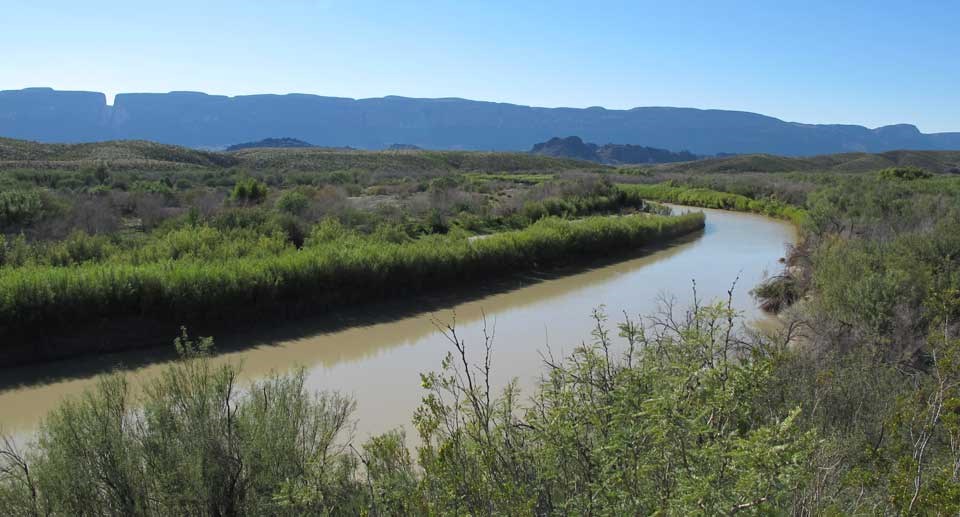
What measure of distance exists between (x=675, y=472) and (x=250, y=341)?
40.7 feet

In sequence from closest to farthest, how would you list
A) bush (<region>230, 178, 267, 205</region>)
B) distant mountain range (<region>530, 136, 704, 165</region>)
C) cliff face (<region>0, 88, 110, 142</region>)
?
bush (<region>230, 178, 267, 205</region>) → cliff face (<region>0, 88, 110, 142</region>) → distant mountain range (<region>530, 136, 704, 165</region>)

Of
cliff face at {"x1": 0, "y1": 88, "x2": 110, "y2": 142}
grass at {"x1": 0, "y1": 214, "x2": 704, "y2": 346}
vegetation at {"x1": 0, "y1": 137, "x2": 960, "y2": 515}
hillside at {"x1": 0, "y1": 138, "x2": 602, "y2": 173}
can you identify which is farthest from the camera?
cliff face at {"x1": 0, "y1": 88, "x2": 110, "y2": 142}

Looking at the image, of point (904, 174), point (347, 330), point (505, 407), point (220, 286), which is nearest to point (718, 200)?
point (904, 174)

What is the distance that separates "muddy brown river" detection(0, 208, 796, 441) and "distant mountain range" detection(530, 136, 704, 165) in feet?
421

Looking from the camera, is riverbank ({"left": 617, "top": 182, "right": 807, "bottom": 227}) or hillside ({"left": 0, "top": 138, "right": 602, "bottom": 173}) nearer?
riverbank ({"left": 617, "top": 182, "right": 807, "bottom": 227})

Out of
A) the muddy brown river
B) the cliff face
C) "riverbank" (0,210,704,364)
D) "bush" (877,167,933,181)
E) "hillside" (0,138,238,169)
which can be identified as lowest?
the muddy brown river

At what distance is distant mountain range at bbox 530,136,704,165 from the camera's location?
5920 inches

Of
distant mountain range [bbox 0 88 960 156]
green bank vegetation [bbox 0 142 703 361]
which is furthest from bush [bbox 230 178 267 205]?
distant mountain range [bbox 0 88 960 156]

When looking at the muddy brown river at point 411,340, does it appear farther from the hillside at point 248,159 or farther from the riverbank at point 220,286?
the hillside at point 248,159

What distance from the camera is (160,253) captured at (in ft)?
54.7

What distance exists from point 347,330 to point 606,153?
5671 inches

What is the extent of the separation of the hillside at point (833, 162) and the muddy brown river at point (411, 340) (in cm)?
6504

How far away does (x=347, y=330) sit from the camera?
15.2 meters

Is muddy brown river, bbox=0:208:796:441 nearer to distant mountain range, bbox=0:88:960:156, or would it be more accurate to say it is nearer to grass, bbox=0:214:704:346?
grass, bbox=0:214:704:346
